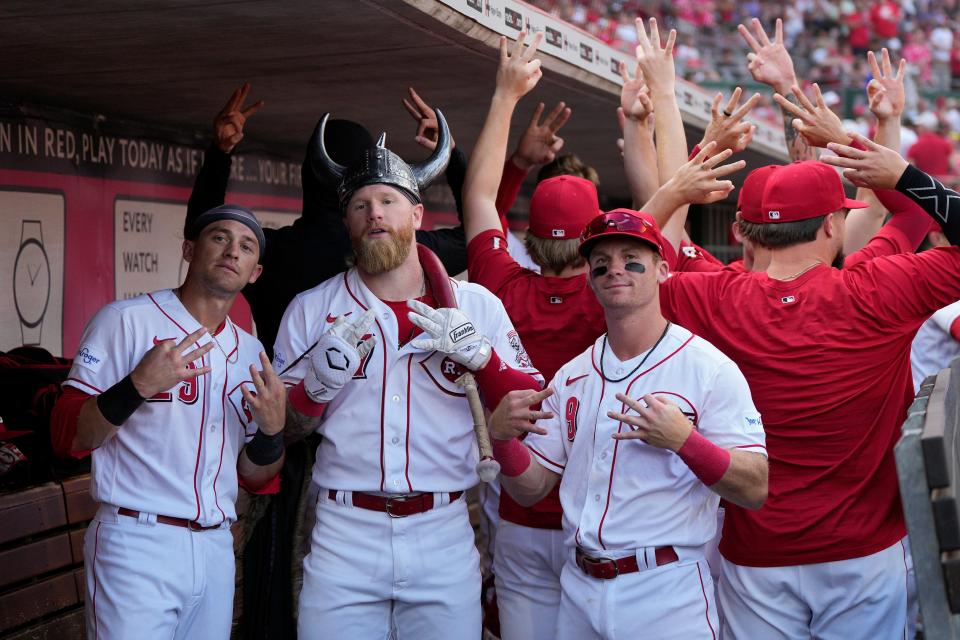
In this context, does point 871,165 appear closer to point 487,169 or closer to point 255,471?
point 487,169

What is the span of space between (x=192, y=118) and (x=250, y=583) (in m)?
2.54

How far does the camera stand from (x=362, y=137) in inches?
150

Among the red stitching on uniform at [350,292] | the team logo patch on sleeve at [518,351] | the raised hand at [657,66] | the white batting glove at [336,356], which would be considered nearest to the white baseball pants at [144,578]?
the white batting glove at [336,356]

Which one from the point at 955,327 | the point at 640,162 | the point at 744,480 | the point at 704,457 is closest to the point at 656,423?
the point at 704,457

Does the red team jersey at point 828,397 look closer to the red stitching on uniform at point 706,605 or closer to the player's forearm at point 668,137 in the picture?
the red stitching on uniform at point 706,605

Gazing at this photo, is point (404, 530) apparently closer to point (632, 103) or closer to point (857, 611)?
point (857, 611)

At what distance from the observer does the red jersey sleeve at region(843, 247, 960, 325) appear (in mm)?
3164

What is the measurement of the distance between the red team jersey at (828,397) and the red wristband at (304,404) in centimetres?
118

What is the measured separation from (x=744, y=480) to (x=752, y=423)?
15cm

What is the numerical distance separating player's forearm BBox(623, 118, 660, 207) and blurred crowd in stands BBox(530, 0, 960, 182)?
10.1 m

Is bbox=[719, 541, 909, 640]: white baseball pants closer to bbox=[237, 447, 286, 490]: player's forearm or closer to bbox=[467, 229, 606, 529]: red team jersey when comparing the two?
bbox=[467, 229, 606, 529]: red team jersey

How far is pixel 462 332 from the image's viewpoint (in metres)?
2.89

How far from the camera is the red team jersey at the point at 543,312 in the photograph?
11.8ft

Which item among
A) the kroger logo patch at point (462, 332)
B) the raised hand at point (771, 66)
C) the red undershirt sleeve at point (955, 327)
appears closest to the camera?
the kroger logo patch at point (462, 332)
